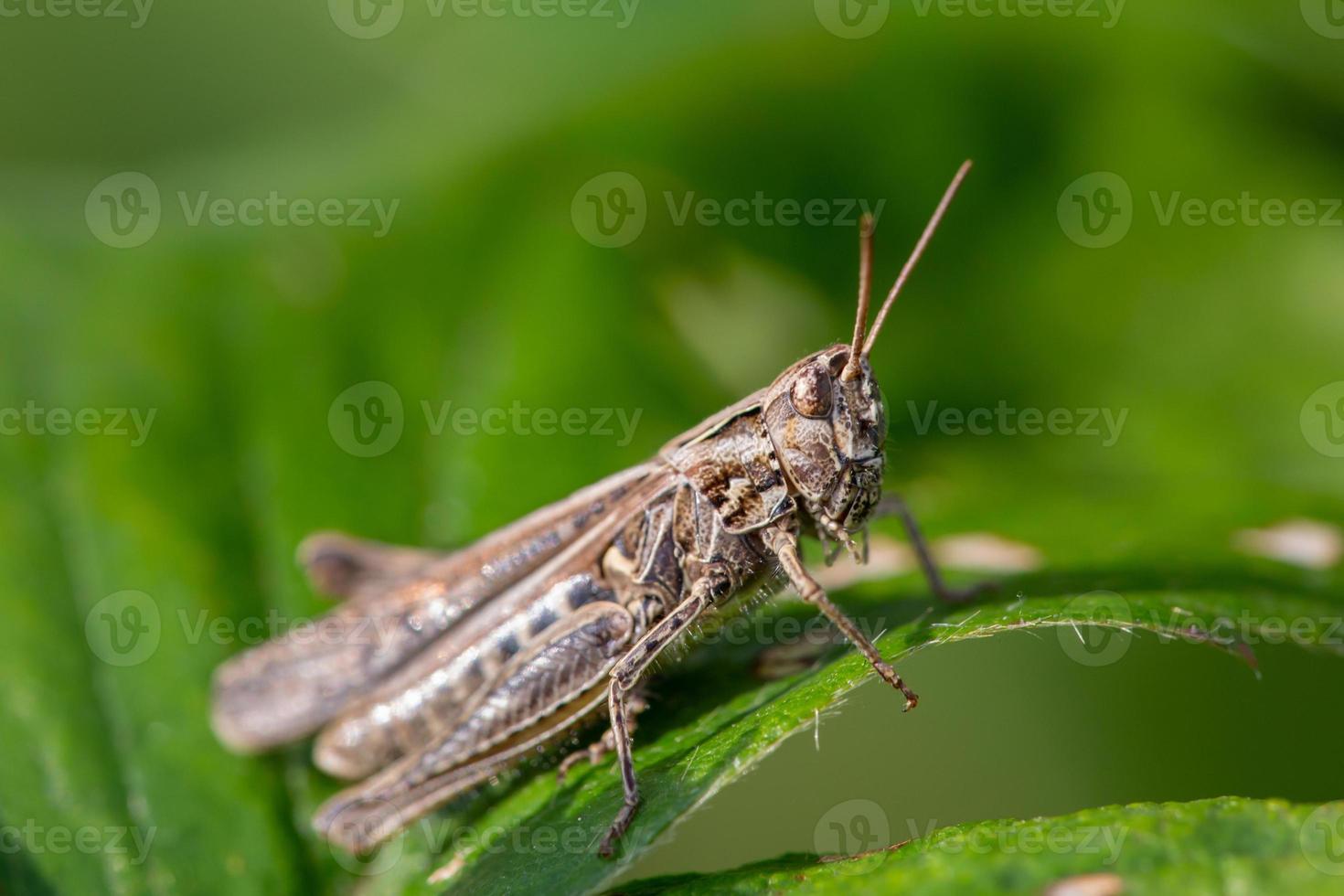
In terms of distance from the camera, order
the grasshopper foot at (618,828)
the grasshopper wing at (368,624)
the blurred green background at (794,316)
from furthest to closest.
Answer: the blurred green background at (794,316) < the grasshopper wing at (368,624) < the grasshopper foot at (618,828)

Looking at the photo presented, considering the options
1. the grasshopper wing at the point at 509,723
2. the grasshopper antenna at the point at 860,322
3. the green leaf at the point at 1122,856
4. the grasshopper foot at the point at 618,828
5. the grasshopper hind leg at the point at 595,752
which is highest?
the grasshopper antenna at the point at 860,322

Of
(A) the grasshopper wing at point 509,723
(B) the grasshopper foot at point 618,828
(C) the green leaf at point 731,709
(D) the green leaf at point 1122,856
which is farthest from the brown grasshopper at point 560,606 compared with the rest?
(D) the green leaf at point 1122,856

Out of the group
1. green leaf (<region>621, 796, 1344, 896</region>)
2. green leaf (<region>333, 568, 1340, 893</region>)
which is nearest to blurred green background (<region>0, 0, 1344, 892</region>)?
green leaf (<region>333, 568, 1340, 893</region>)

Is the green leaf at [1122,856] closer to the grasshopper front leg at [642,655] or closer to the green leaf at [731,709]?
the green leaf at [731,709]

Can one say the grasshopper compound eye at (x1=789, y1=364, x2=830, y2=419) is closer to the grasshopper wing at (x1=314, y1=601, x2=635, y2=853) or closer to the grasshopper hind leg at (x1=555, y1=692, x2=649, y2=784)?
the grasshopper wing at (x1=314, y1=601, x2=635, y2=853)

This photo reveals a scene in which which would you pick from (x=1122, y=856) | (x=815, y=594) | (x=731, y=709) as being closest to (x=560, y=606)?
(x=731, y=709)

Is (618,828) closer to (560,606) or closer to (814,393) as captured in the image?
(560,606)

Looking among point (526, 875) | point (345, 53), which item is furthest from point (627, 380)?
point (345, 53)

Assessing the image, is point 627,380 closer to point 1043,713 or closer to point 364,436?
point 364,436
